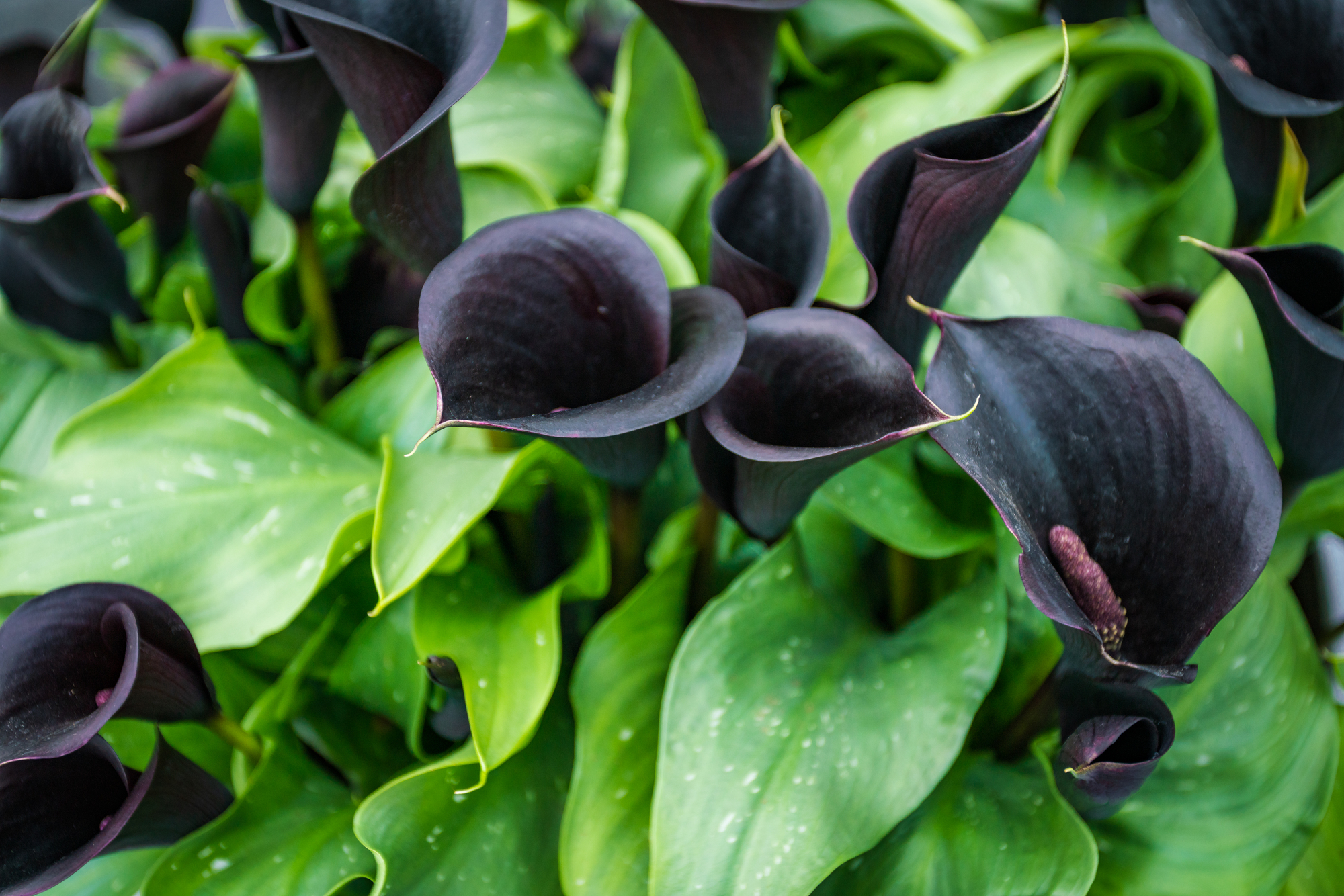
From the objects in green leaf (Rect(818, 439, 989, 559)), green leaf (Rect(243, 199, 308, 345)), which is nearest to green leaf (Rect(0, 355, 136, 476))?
green leaf (Rect(243, 199, 308, 345))

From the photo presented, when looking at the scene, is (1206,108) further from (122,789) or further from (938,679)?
(122,789)

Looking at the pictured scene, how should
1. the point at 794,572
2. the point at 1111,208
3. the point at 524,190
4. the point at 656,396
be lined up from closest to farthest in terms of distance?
1. the point at 656,396
2. the point at 794,572
3. the point at 524,190
4. the point at 1111,208

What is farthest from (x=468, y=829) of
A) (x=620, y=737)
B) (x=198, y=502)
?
(x=198, y=502)

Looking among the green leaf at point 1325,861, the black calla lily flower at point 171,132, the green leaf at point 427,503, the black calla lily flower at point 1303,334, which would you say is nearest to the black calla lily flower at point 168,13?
the black calla lily flower at point 171,132

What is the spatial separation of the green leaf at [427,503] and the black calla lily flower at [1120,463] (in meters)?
0.18

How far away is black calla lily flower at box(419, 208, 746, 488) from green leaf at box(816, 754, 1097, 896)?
20 centimetres

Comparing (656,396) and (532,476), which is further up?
(656,396)

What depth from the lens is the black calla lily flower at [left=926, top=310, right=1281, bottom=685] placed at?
0.99ft

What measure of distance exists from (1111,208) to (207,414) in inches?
22.9

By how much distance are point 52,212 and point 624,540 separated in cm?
30

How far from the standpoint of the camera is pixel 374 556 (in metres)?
0.36

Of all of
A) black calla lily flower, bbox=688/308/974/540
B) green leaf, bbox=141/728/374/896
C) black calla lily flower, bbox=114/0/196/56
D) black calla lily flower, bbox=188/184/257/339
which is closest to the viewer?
black calla lily flower, bbox=688/308/974/540

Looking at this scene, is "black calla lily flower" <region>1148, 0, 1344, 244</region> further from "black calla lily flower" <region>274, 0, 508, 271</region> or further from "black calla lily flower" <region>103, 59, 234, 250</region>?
"black calla lily flower" <region>103, 59, 234, 250</region>

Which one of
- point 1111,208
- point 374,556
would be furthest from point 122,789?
point 1111,208
